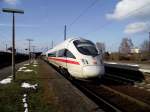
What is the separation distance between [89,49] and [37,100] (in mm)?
8566

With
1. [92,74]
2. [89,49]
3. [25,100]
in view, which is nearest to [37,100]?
[25,100]

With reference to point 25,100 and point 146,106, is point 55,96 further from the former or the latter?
point 146,106

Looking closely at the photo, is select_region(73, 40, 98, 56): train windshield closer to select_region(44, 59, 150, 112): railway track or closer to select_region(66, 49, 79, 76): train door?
select_region(66, 49, 79, 76): train door

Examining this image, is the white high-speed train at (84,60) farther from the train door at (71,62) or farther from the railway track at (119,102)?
the railway track at (119,102)

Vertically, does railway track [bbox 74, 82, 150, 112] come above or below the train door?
below

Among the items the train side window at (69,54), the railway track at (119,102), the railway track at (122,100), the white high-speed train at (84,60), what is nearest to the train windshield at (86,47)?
the white high-speed train at (84,60)

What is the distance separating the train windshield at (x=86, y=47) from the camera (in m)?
20.6

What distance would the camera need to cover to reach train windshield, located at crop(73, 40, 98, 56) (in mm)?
20598

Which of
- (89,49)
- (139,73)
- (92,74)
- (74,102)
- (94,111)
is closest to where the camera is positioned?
(94,111)

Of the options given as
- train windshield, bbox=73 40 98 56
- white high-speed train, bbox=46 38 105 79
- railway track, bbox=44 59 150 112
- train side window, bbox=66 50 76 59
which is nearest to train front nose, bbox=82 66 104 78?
white high-speed train, bbox=46 38 105 79

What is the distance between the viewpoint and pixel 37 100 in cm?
1295

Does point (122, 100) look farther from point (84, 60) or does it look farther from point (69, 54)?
point (69, 54)

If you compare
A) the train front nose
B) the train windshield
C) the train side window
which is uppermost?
the train windshield

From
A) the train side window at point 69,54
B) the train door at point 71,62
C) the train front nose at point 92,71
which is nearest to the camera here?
the train front nose at point 92,71
